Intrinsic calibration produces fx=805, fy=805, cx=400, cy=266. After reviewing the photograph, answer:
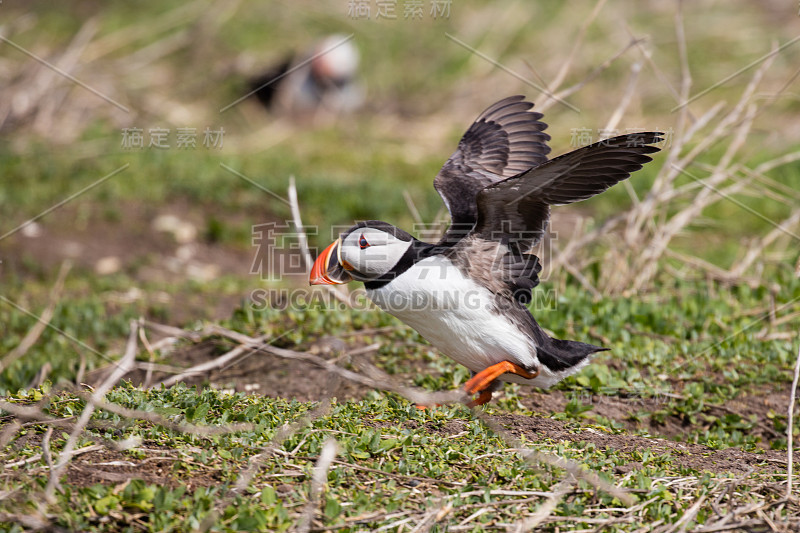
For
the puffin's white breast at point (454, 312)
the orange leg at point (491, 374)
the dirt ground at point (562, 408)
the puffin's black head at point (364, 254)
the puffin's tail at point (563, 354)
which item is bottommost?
the dirt ground at point (562, 408)

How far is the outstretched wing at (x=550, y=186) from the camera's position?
3.33 metres

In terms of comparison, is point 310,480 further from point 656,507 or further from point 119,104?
point 119,104

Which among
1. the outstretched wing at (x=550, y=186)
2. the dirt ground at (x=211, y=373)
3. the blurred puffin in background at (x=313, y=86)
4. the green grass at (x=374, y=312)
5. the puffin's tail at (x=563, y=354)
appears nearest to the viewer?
the green grass at (x=374, y=312)

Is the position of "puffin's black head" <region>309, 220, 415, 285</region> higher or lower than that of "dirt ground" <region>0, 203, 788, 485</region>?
higher

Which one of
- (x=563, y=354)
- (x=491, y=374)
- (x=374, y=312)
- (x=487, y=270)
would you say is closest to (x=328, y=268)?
(x=487, y=270)

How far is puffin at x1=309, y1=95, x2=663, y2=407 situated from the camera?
11.4 ft

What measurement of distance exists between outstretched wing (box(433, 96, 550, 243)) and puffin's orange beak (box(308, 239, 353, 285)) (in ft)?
2.88

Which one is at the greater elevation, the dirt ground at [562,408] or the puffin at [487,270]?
the puffin at [487,270]

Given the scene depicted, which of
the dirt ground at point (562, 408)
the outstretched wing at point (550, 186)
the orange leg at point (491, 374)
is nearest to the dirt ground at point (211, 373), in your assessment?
the dirt ground at point (562, 408)

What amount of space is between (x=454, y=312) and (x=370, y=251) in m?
0.47

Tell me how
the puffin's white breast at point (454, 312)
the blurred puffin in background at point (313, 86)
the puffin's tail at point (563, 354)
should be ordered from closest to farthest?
the puffin's white breast at point (454, 312) < the puffin's tail at point (563, 354) < the blurred puffin in background at point (313, 86)

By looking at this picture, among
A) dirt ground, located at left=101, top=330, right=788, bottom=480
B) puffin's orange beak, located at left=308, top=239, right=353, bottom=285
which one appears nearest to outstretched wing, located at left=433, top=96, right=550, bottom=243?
puffin's orange beak, located at left=308, top=239, right=353, bottom=285

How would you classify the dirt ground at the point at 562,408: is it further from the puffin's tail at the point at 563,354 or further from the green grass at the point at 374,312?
the puffin's tail at the point at 563,354

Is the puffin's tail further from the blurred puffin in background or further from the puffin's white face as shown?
the blurred puffin in background
